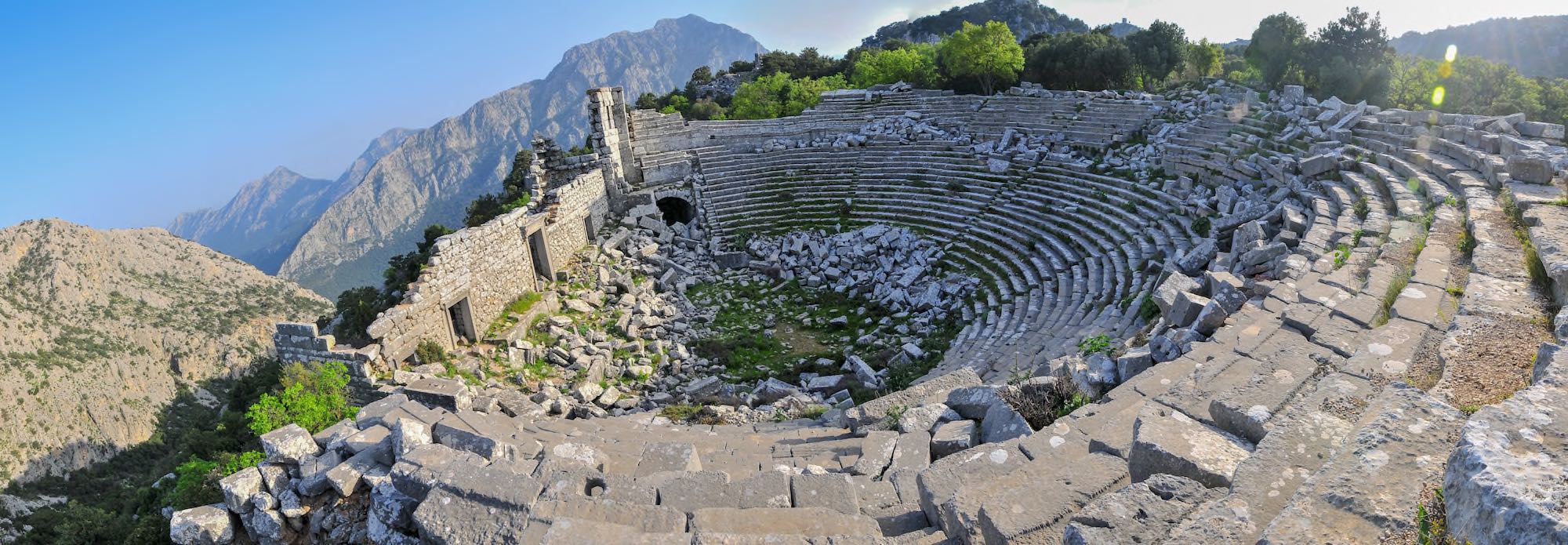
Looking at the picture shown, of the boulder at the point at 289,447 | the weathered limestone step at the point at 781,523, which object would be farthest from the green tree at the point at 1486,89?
the boulder at the point at 289,447

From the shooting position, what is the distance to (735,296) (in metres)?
19.4

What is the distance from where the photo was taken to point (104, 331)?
2941cm

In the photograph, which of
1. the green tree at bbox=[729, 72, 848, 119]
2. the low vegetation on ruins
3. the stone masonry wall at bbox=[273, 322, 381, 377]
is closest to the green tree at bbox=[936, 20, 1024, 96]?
the low vegetation on ruins

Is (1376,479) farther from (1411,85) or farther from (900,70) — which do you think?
(900,70)

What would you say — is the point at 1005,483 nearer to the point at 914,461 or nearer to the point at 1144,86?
the point at 914,461

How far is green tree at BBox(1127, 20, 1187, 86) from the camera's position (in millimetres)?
30375

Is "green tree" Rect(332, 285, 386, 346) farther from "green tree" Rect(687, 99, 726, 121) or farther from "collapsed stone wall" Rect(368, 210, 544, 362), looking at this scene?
"green tree" Rect(687, 99, 726, 121)

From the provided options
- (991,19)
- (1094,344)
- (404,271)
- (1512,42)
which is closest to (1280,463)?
(1094,344)

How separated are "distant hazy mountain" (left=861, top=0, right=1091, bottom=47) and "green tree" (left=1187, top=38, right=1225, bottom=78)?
152ft

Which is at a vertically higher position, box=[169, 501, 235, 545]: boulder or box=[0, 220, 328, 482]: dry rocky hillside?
box=[169, 501, 235, 545]: boulder

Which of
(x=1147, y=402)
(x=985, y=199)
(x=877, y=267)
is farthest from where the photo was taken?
(x=985, y=199)

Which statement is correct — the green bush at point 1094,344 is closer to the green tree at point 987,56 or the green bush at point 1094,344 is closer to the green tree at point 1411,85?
the green tree at point 1411,85

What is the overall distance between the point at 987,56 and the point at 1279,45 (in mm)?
10626

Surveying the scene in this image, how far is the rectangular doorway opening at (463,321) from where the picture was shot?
583 inches
